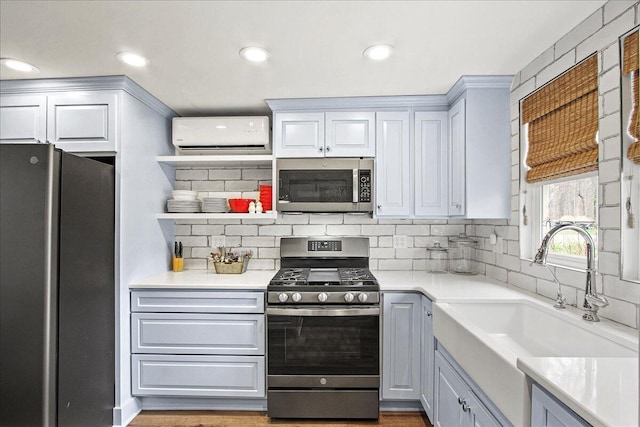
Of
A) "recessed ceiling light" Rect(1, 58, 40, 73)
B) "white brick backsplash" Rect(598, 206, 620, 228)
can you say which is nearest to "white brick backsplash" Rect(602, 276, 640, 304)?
"white brick backsplash" Rect(598, 206, 620, 228)

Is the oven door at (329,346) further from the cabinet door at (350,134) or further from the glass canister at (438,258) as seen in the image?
the cabinet door at (350,134)

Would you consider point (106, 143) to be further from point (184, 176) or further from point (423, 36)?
point (423, 36)

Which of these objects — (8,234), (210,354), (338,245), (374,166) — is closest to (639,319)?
(374,166)

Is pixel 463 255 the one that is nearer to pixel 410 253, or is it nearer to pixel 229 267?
pixel 410 253

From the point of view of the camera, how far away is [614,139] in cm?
147

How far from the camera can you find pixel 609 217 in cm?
151

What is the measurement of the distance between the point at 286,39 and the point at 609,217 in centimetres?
171

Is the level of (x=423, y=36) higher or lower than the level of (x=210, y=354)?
higher

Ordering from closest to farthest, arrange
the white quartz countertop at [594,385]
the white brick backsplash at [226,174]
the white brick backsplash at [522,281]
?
the white quartz countertop at [594,385], the white brick backsplash at [522,281], the white brick backsplash at [226,174]

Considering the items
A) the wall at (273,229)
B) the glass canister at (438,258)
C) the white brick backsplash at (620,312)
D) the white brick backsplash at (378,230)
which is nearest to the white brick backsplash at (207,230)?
the wall at (273,229)

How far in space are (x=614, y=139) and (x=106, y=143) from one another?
2.79 metres

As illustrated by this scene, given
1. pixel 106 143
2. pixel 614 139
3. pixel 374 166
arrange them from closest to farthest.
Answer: pixel 614 139, pixel 106 143, pixel 374 166

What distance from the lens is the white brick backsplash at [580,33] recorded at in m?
1.55

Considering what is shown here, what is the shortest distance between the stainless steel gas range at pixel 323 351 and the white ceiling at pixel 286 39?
1.38m
